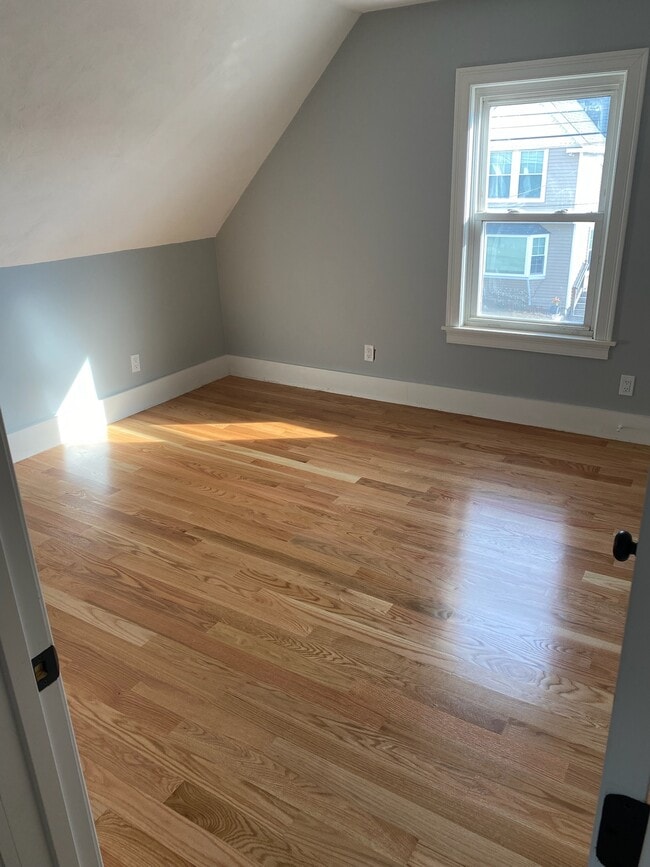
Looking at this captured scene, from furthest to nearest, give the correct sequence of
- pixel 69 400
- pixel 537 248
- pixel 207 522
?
pixel 69 400 < pixel 537 248 < pixel 207 522

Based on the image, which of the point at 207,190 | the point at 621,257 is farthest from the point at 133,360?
the point at 621,257

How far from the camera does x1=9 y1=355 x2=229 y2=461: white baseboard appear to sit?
3.58 meters

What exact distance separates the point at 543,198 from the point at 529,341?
76 centimetres

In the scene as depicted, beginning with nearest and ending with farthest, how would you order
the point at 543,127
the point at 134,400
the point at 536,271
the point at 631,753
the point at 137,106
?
the point at 631,753, the point at 137,106, the point at 543,127, the point at 536,271, the point at 134,400

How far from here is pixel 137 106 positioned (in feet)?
9.71

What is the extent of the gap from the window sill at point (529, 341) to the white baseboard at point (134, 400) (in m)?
1.82

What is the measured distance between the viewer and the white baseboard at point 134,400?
11.7 ft

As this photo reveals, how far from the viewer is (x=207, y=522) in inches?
114

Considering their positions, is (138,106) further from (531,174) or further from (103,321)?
(531,174)

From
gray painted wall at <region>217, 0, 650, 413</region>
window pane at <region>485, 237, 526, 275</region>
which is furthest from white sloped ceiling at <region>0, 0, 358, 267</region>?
window pane at <region>485, 237, 526, 275</region>

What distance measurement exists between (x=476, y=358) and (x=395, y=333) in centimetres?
55

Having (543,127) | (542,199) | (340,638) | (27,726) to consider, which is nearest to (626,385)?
(542,199)

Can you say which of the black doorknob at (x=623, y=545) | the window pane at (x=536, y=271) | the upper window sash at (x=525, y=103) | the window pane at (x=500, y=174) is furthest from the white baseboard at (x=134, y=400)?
the black doorknob at (x=623, y=545)

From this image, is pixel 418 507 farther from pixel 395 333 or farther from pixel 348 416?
pixel 395 333
